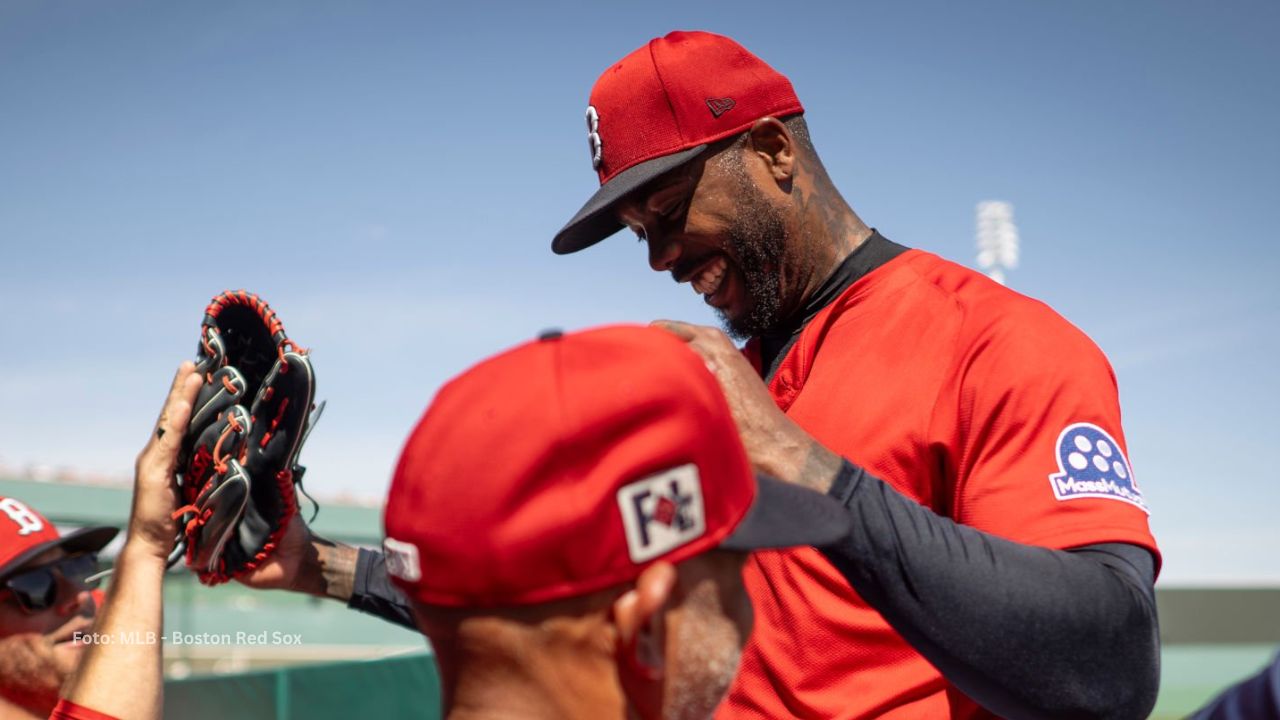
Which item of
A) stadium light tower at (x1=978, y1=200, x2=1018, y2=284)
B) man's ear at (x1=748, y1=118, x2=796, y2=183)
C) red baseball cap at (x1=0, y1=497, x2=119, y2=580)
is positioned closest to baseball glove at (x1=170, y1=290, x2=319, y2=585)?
man's ear at (x1=748, y1=118, x2=796, y2=183)

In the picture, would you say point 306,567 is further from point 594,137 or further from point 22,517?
point 22,517

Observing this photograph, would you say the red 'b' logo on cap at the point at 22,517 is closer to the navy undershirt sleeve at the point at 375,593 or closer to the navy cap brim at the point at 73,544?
the navy cap brim at the point at 73,544

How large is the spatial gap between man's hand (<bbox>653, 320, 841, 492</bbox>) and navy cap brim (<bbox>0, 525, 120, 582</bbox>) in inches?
136

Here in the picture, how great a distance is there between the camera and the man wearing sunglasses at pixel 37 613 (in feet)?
13.7

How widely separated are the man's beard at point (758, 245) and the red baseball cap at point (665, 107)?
172 mm

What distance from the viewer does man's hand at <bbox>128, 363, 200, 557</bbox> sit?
9.66 ft

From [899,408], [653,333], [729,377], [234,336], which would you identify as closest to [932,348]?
[899,408]

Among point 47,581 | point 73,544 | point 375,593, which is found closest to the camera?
point 375,593

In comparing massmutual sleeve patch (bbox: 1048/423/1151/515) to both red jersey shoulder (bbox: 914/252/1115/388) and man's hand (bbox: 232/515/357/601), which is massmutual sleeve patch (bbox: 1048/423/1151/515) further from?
man's hand (bbox: 232/515/357/601)

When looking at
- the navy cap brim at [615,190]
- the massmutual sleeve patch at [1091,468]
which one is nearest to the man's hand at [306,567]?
the navy cap brim at [615,190]

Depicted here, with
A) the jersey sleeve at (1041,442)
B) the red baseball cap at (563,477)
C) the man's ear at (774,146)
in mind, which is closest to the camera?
the red baseball cap at (563,477)

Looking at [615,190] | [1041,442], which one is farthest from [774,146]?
[1041,442]

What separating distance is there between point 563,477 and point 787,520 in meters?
0.35

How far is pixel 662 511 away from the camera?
4.36ft
